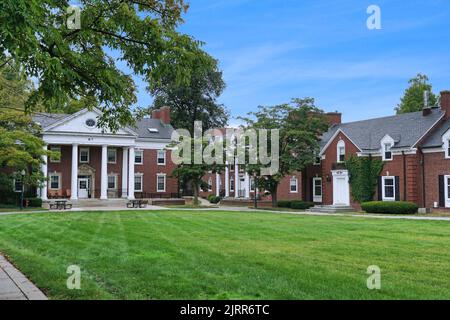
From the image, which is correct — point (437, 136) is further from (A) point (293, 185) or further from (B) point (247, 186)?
(B) point (247, 186)

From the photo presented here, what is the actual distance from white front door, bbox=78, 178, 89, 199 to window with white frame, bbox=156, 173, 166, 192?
26.4ft

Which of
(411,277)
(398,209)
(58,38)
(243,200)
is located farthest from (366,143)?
(58,38)

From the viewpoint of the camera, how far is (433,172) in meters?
31.8

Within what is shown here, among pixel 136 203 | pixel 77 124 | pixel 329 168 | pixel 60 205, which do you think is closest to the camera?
pixel 60 205

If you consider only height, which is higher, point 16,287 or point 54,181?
point 54,181

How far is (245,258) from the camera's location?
9.81 m

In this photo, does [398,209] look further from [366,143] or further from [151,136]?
[151,136]

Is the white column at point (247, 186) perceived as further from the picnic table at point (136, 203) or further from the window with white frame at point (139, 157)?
the picnic table at point (136, 203)

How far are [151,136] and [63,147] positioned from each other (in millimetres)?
9873

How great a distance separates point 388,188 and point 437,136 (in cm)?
501

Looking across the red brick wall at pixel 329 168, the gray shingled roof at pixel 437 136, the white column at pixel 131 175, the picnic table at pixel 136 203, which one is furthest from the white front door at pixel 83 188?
the gray shingled roof at pixel 437 136

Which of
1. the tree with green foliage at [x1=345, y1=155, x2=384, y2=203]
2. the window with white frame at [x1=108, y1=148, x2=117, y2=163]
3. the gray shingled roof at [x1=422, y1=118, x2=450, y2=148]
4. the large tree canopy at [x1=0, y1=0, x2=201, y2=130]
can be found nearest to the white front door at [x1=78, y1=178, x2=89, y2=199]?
the window with white frame at [x1=108, y1=148, x2=117, y2=163]

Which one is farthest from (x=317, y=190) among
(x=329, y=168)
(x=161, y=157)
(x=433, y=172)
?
(x=161, y=157)

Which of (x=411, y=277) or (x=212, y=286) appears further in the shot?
(x=411, y=277)
